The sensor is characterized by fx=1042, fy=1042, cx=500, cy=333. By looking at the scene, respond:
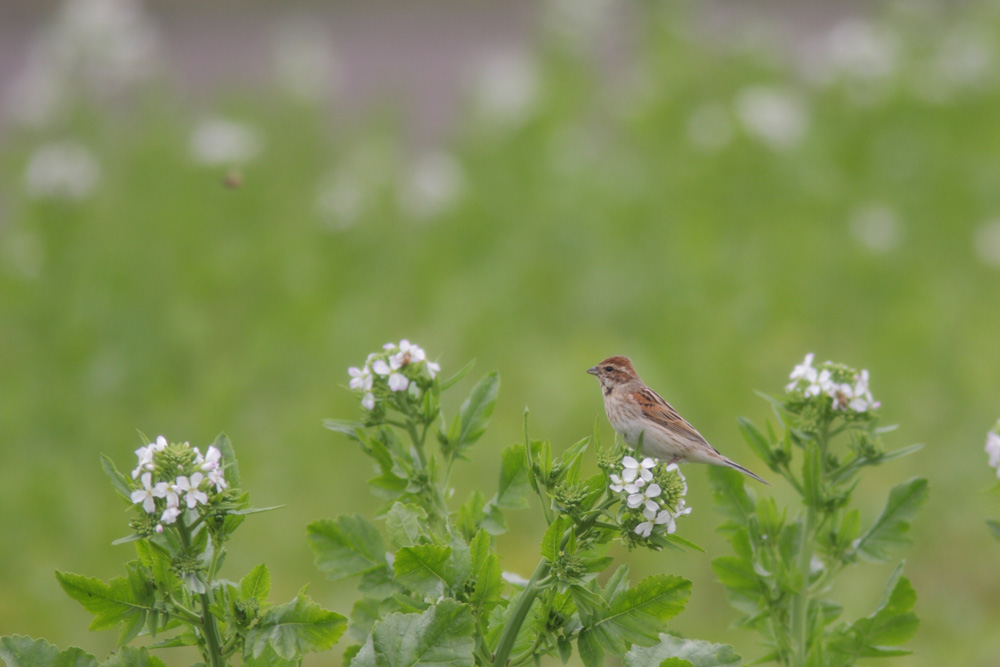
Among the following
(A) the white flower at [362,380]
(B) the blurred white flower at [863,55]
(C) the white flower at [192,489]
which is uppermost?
(B) the blurred white flower at [863,55]

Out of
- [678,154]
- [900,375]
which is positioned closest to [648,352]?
[900,375]

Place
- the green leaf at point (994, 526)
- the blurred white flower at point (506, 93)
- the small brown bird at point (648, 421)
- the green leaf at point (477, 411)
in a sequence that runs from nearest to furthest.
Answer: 1. the green leaf at point (994, 526)
2. the green leaf at point (477, 411)
3. the small brown bird at point (648, 421)
4. the blurred white flower at point (506, 93)

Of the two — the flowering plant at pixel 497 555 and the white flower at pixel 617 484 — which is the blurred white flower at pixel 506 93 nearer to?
the flowering plant at pixel 497 555

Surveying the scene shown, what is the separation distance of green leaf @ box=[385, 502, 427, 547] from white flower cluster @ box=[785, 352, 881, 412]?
0.87 meters

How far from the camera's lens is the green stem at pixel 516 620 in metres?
1.89

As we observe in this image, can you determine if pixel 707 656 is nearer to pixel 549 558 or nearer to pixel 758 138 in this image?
pixel 549 558

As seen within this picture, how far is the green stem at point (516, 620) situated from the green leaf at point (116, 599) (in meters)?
0.66

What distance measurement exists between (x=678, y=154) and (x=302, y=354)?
12.8ft

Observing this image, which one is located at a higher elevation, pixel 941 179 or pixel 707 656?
pixel 941 179

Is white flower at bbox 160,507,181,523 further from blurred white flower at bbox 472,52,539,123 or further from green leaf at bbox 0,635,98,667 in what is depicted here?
blurred white flower at bbox 472,52,539,123

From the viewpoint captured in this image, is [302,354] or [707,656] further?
[302,354]

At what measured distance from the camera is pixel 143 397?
19.8 feet

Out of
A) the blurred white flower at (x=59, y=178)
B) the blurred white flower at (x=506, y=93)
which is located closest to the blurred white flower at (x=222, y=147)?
the blurred white flower at (x=59, y=178)

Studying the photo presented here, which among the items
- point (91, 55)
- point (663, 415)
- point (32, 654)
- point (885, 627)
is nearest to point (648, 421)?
point (663, 415)
